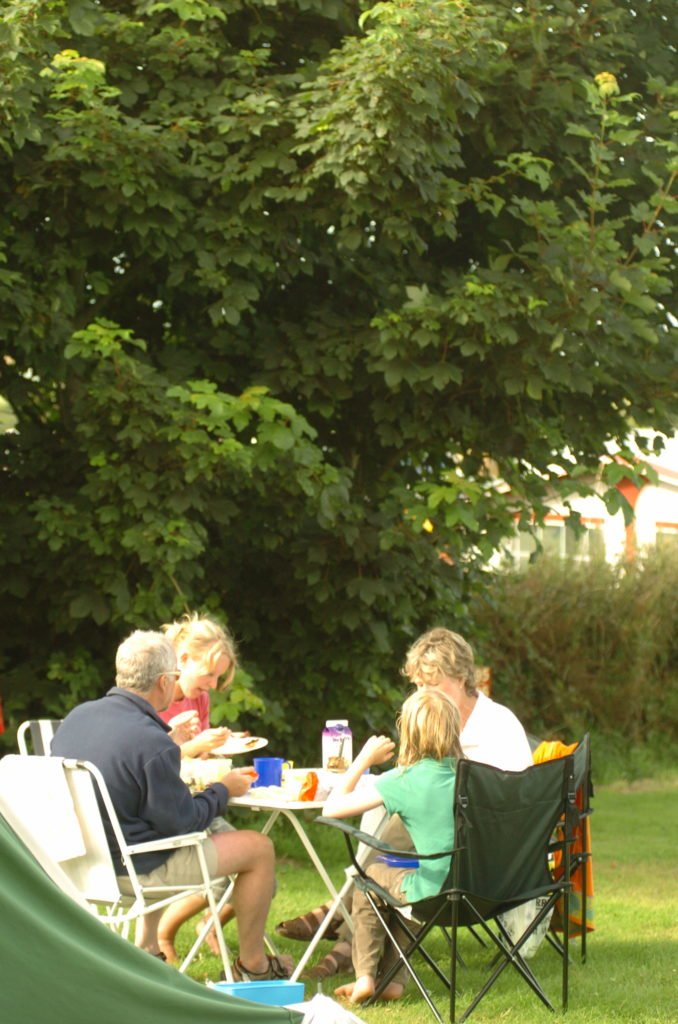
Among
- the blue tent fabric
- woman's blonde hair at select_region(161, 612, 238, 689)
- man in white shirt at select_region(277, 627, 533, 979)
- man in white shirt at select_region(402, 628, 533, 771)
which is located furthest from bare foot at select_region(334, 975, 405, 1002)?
woman's blonde hair at select_region(161, 612, 238, 689)

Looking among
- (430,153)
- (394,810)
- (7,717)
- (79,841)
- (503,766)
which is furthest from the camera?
(7,717)

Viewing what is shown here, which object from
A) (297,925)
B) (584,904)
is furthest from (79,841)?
(584,904)

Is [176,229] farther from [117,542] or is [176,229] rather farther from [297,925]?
[297,925]

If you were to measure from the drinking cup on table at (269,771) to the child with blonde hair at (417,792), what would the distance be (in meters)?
0.41

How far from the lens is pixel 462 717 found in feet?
19.2

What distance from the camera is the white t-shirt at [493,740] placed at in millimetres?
5805

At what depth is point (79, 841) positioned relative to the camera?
15.8ft

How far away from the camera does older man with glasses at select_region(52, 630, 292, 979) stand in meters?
4.96

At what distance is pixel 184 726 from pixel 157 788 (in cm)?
111

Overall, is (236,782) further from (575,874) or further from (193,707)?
(575,874)

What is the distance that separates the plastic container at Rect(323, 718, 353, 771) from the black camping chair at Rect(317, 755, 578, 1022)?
690 millimetres

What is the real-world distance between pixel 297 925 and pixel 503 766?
45.9 inches

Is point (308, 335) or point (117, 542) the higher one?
point (308, 335)

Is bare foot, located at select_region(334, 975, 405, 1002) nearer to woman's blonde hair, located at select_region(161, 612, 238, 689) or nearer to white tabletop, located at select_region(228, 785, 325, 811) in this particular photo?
white tabletop, located at select_region(228, 785, 325, 811)
